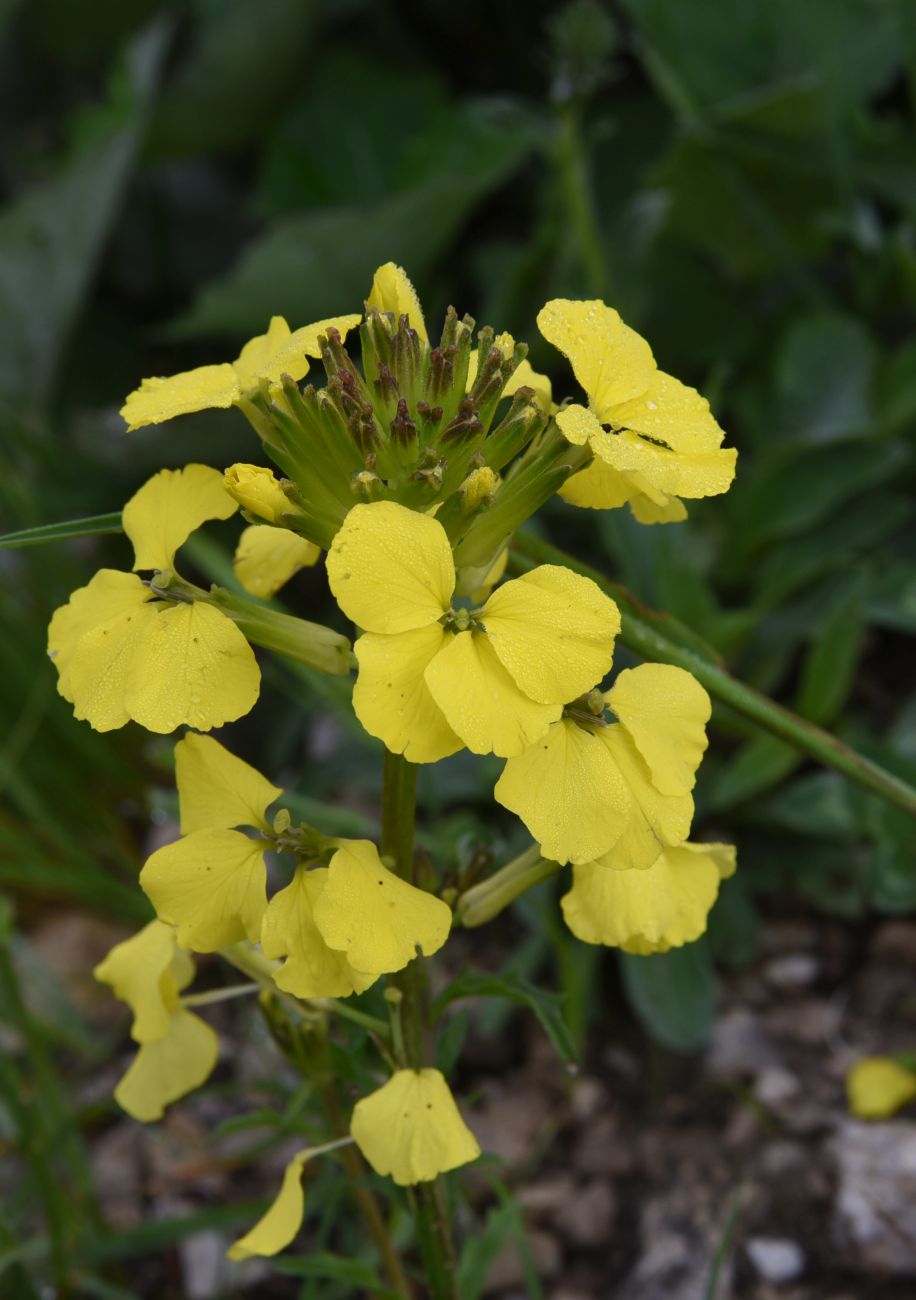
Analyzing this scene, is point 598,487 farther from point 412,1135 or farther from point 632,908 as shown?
point 412,1135

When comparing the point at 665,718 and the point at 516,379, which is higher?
the point at 516,379

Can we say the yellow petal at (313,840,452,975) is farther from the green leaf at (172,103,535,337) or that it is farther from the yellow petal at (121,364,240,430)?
the green leaf at (172,103,535,337)

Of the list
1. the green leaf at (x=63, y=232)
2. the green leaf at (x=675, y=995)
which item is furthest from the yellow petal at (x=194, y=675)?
the green leaf at (x=63, y=232)

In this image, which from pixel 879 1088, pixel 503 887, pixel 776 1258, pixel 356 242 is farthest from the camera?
pixel 356 242

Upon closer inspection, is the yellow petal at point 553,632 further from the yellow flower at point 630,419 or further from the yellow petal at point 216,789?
the yellow petal at point 216,789

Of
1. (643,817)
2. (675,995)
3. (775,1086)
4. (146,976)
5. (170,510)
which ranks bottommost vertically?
(775,1086)

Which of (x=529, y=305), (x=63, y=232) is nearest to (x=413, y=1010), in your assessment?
(x=529, y=305)

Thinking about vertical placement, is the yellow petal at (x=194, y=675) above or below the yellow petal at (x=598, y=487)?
below

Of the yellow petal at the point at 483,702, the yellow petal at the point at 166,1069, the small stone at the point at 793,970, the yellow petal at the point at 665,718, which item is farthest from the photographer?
the small stone at the point at 793,970
